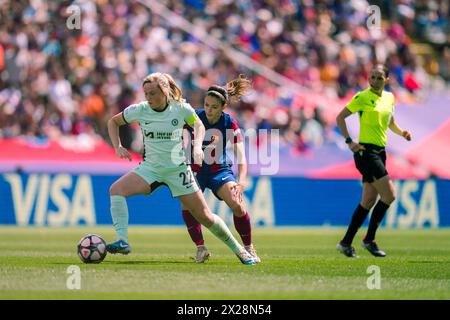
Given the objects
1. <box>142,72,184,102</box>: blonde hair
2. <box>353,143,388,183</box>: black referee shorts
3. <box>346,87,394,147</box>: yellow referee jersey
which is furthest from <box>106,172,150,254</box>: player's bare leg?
<box>346,87,394,147</box>: yellow referee jersey

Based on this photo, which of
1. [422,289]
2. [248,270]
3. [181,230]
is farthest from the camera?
[181,230]

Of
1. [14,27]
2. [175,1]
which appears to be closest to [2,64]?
[14,27]

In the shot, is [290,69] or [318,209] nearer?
[318,209]

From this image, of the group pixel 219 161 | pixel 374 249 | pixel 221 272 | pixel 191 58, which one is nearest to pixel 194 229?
pixel 219 161

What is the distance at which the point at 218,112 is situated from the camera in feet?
40.3

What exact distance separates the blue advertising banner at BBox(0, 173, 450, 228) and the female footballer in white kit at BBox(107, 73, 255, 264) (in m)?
9.09

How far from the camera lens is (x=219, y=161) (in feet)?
40.9

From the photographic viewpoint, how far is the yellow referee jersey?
13984 mm

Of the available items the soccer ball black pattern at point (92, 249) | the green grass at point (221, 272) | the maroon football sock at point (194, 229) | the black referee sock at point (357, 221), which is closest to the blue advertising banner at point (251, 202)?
the green grass at point (221, 272)

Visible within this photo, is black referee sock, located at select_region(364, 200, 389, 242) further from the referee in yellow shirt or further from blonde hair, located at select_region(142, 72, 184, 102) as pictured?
blonde hair, located at select_region(142, 72, 184, 102)

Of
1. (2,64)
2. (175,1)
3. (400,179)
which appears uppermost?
(175,1)

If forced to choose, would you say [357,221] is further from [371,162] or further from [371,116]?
[371,116]

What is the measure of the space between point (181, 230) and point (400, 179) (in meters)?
4.98
